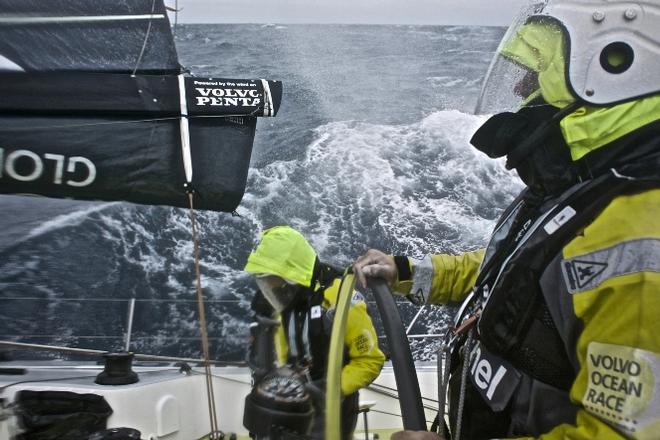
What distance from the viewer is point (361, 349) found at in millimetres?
1560

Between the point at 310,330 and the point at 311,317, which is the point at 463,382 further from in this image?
the point at 311,317

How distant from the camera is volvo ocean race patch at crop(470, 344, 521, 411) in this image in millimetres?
886

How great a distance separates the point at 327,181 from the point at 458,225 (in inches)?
24.9

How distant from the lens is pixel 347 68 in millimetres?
2859

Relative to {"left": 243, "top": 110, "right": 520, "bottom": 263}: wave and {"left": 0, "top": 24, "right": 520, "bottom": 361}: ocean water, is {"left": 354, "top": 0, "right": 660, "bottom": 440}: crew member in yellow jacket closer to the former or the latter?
{"left": 0, "top": 24, "right": 520, "bottom": 361}: ocean water

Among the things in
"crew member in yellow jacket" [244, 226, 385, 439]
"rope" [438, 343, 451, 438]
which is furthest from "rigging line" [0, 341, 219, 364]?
"rope" [438, 343, 451, 438]

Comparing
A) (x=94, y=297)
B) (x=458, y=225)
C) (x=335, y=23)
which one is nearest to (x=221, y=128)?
(x=335, y=23)

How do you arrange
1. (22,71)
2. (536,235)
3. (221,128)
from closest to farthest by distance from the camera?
1. (536,235)
2. (22,71)
3. (221,128)

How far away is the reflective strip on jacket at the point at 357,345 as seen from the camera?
1.21 m

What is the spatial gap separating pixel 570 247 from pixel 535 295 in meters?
0.08

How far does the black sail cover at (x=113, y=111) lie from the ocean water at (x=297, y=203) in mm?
285

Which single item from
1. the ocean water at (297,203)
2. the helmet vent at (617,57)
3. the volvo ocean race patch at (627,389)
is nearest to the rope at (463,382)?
the volvo ocean race patch at (627,389)

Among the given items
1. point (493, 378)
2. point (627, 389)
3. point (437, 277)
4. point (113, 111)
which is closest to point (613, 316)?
point (627, 389)

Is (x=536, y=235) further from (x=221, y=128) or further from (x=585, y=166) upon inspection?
(x=221, y=128)
